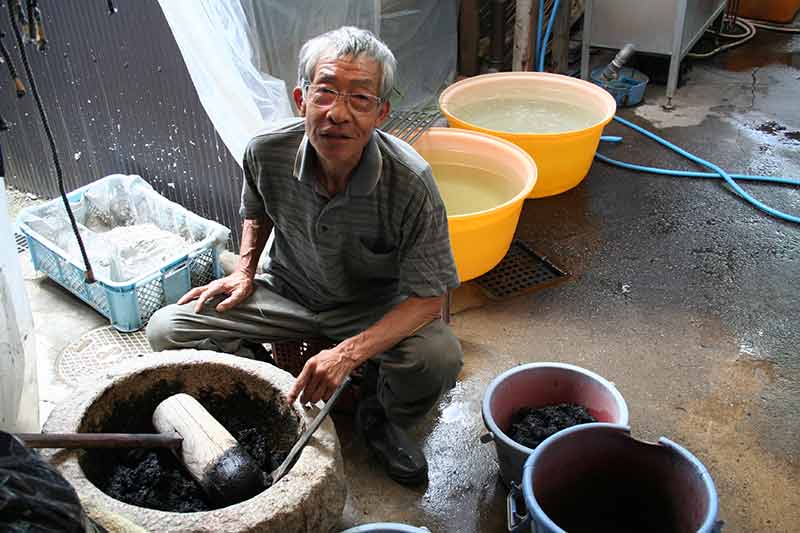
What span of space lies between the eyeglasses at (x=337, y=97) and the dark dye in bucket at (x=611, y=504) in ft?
3.69

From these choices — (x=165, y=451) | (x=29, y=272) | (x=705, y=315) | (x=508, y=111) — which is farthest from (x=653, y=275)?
(x=29, y=272)

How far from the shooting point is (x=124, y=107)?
3.21 m

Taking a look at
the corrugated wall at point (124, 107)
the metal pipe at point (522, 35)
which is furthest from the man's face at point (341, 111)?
the metal pipe at point (522, 35)

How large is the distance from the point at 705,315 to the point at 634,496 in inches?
49.0

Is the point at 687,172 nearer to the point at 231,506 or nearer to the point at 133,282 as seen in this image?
the point at 133,282

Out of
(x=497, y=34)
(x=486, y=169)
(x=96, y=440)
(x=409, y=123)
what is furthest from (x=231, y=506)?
(x=497, y=34)

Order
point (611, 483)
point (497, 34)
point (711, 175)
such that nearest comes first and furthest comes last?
point (611, 483) → point (711, 175) → point (497, 34)

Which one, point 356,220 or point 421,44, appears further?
point 421,44

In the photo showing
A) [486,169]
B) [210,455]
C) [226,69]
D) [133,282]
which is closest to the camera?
[210,455]

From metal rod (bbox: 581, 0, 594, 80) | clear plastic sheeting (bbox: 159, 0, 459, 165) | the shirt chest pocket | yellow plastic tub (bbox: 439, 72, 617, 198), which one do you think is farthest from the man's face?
metal rod (bbox: 581, 0, 594, 80)

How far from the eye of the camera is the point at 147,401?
203 cm

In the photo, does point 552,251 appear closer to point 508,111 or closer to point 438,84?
point 508,111

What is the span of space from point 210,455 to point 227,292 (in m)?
0.67

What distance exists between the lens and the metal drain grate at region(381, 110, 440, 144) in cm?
338
